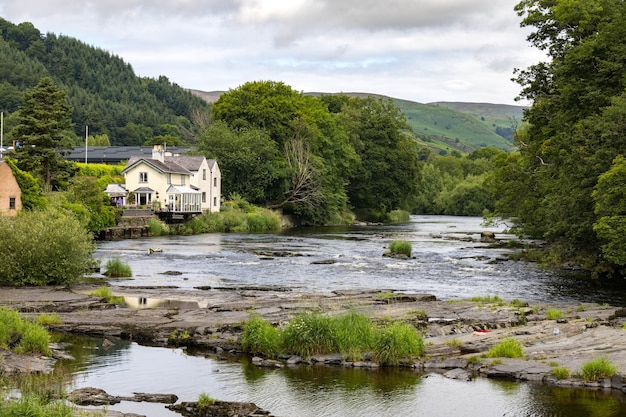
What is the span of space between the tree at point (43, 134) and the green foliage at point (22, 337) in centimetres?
5387

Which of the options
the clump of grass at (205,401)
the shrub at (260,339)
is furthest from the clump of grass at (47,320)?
the clump of grass at (205,401)

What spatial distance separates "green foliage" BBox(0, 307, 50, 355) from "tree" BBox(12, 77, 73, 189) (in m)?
53.9

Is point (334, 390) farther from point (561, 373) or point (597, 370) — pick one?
point (597, 370)

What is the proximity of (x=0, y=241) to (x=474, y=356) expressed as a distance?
22304 millimetres

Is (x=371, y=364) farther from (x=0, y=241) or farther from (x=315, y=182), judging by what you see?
(x=315, y=182)

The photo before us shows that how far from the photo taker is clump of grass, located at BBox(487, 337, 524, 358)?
79.3ft

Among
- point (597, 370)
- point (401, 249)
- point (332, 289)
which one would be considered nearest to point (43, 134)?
point (401, 249)

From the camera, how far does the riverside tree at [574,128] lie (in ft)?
139

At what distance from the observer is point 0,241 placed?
36719 mm

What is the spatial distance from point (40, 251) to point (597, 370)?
25195mm

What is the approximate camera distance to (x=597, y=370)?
71.6 feet

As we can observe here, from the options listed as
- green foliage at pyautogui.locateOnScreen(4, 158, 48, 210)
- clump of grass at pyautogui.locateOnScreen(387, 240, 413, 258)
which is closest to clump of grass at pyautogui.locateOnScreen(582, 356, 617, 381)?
clump of grass at pyautogui.locateOnScreen(387, 240, 413, 258)

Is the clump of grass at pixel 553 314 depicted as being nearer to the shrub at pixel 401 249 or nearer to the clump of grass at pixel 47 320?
the clump of grass at pixel 47 320

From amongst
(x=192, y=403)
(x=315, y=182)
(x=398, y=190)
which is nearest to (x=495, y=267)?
(x=192, y=403)
